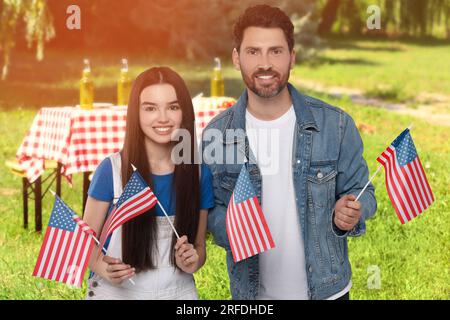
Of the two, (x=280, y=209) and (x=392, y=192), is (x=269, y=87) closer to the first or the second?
(x=280, y=209)

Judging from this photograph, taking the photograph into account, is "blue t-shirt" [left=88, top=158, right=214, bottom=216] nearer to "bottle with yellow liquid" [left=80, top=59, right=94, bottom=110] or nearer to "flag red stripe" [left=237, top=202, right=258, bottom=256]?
"flag red stripe" [left=237, top=202, right=258, bottom=256]

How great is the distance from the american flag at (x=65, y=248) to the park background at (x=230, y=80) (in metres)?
1.59

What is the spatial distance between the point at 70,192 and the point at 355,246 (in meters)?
2.54

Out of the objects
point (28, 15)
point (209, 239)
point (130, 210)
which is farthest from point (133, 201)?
point (28, 15)

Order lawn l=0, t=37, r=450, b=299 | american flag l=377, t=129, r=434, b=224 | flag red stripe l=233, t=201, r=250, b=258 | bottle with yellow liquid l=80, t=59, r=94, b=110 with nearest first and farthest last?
flag red stripe l=233, t=201, r=250, b=258 → american flag l=377, t=129, r=434, b=224 → lawn l=0, t=37, r=450, b=299 → bottle with yellow liquid l=80, t=59, r=94, b=110

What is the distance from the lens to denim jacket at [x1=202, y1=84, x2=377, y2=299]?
8.27 feet

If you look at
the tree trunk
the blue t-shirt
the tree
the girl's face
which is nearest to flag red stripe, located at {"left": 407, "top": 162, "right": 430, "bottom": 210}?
the blue t-shirt

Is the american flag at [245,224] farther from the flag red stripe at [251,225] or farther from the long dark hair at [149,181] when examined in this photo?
the long dark hair at [149,181]

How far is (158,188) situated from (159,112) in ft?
0.75

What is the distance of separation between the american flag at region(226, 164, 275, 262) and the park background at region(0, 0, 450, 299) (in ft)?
5.80

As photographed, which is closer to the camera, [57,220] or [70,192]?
[57,220]

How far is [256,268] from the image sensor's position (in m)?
2.58
